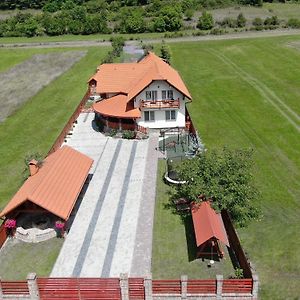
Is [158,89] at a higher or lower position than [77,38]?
higher

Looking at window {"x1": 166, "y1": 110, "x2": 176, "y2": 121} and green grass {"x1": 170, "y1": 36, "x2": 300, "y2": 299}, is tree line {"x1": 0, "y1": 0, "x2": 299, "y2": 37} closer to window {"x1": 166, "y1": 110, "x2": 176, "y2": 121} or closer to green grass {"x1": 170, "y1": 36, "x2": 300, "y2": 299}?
green grass {"x1": 170, "y1": 36, "x2": 300, "y2": 299}

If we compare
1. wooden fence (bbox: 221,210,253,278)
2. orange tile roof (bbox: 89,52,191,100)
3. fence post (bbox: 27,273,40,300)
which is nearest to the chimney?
fence post (bbox: 27,273,40,300)

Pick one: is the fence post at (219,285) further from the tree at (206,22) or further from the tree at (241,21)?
the tree at (241,21)

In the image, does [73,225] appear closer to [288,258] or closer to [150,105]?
[288,258]

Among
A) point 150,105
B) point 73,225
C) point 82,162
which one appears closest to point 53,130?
point 150,105

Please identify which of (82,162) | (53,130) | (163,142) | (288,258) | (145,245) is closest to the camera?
(288,258)

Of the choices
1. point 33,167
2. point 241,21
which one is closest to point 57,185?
point 33,167

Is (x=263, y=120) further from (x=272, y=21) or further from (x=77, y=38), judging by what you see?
(x=77, y=38)
